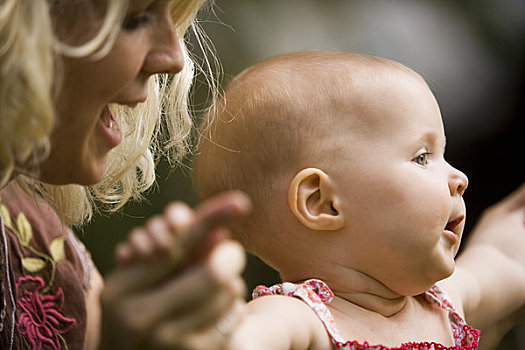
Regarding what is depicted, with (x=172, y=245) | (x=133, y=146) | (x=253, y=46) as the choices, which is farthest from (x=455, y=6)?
(x=172, y=245)

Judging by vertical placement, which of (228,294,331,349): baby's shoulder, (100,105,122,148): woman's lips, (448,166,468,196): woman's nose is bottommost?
(228,294,331,349): baby's shoulder

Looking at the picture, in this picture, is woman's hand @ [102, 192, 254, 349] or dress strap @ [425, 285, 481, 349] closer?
woman's hand @ [102, 192, 254, 349]

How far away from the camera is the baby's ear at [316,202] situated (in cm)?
92

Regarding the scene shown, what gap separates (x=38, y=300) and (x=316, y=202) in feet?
1.57

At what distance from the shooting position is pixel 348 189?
92 cm

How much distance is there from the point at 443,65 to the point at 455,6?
0.75ft

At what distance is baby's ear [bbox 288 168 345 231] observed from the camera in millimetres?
922

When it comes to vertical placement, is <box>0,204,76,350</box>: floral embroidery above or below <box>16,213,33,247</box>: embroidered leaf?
below

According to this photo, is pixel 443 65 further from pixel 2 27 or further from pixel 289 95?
pixel 2 27

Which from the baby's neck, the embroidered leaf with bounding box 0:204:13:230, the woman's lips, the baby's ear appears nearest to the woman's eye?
the woman's lips

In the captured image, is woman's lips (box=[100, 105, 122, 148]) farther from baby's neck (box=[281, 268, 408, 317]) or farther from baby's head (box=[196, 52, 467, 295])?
baby's neck (box=[281, 268, 408, 317])

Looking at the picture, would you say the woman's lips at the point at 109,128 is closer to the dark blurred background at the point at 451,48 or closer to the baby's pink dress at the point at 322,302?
the baby's pink dress at the point at 322,302

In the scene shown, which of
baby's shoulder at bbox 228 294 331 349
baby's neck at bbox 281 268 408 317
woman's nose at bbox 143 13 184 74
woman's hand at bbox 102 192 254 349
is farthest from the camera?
baby's neck at bbox 281 268 408 317

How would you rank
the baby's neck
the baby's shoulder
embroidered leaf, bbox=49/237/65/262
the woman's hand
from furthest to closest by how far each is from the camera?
1. embroidered leaf, bbox=49/237/65/262
2. the baby's neck
3. the baby's shoulder
4. the woman's hand
